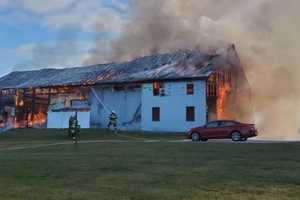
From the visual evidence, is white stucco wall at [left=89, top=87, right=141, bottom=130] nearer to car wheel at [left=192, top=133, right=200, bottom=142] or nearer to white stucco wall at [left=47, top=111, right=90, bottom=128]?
white stucco wall at [left=47, top=111, right=90, bottom=128]

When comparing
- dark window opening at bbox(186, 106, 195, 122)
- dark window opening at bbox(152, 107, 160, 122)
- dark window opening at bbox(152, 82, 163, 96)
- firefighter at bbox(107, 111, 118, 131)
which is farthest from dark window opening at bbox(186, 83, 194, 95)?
firefighter at bbox(107, 111, 118, 131)

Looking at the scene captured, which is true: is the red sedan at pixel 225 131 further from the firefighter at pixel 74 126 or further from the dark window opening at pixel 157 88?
the dark window opening at pixel 157 88

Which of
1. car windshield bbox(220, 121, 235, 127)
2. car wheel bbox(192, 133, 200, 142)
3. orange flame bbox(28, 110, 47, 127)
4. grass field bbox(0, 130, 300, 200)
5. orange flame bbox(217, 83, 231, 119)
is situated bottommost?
grass field bbox(0, 130, 300, 200)

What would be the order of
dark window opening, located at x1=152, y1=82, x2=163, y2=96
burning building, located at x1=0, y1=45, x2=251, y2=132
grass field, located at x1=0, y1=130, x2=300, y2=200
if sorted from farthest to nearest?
dark window opening, located at x1=152, y1=82, x2=163, y2=96 < burning building, located at x1=0, y1=45, x2=251, y2=132 < grass field, located at x1=0, y1=130, x2=300, y2=200

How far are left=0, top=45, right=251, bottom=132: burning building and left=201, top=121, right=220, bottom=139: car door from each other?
11.1 m

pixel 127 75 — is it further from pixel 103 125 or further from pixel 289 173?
pixel 289 173

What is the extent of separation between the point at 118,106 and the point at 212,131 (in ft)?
57.6

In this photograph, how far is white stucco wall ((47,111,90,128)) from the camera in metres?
45.1

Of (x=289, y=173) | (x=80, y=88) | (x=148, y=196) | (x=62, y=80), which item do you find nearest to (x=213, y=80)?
(x=80, y=88)

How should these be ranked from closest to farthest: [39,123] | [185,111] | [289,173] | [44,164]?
[289,173]
[44,164]
[185,111]
[39,123]

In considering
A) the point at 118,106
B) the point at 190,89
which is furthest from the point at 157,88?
the point at 118,106

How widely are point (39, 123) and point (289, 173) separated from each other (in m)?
41.4

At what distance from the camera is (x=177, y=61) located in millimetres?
43812

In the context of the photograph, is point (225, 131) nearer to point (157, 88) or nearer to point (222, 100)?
point (222, 100)
